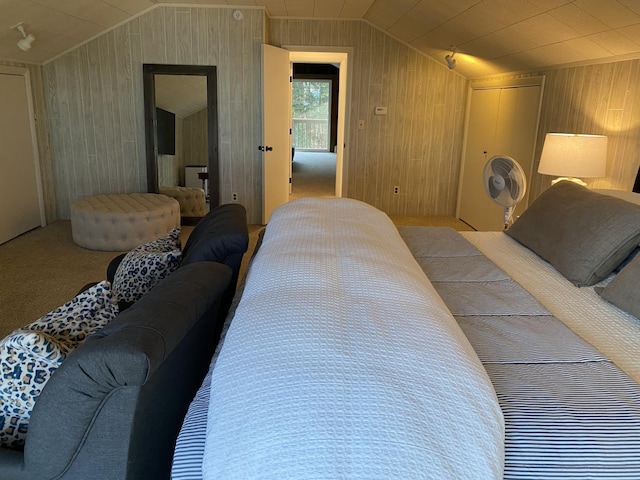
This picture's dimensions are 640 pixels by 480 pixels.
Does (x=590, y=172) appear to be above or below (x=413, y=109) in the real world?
below

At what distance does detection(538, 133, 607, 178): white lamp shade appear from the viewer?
313 centimetres

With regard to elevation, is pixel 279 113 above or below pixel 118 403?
above

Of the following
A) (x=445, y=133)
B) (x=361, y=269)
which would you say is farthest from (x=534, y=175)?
(x=361, y=269)

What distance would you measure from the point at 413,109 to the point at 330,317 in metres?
5.34

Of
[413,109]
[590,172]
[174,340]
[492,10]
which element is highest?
[492,10]

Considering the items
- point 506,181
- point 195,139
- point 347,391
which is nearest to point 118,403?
point 347,391

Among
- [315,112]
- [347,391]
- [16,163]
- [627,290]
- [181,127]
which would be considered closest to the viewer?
[347,391]

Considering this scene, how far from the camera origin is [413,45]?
5.83 m

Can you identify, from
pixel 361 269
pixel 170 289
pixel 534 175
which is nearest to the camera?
pixel 170 289

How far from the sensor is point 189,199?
5832 millimetres

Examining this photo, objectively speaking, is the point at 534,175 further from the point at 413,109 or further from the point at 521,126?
the point at 413,109

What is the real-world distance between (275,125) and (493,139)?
240cm

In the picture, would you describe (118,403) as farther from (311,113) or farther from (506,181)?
(311,113)

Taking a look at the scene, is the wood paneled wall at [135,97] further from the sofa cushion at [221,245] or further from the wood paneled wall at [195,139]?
the sofa cushion at [221,245]
